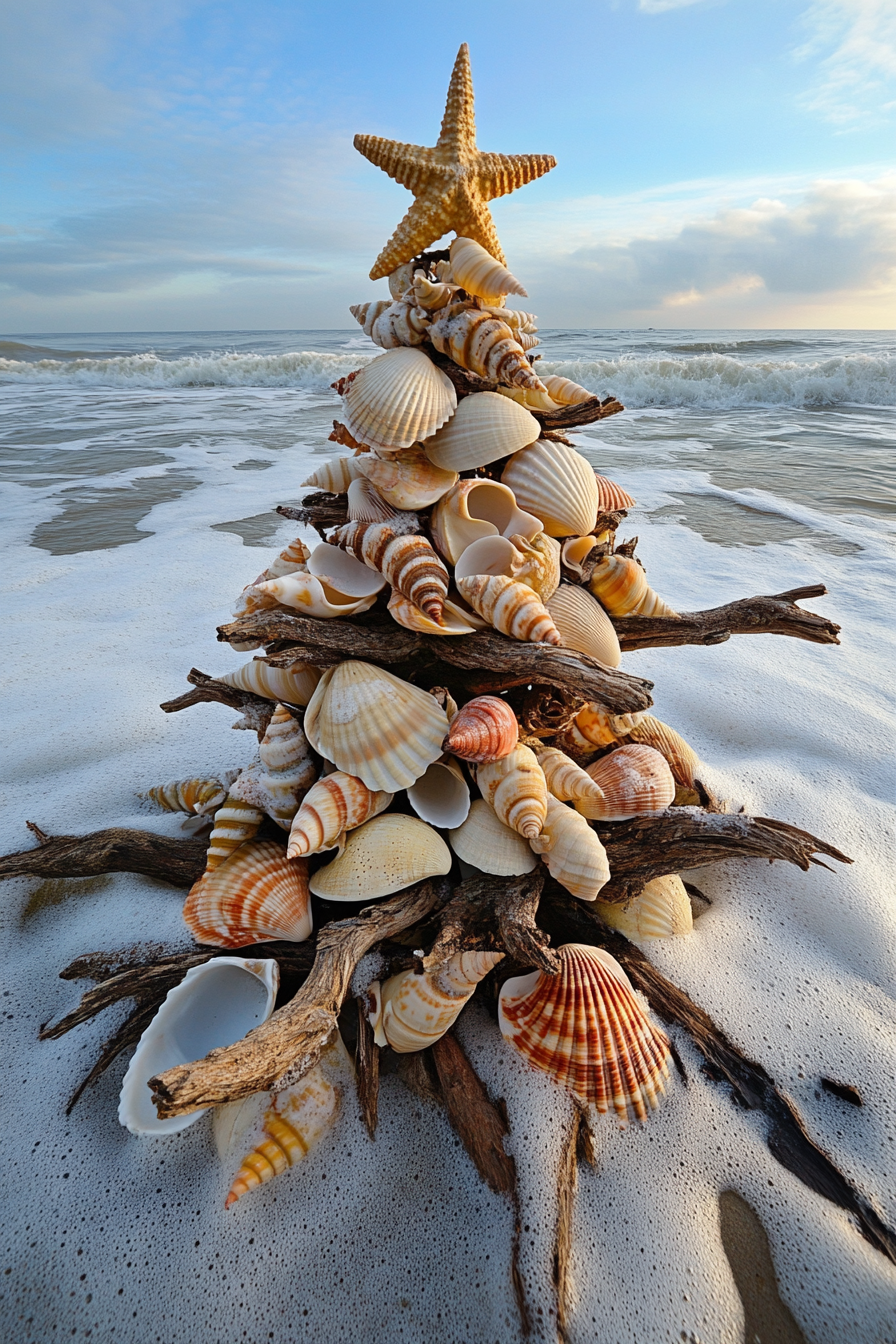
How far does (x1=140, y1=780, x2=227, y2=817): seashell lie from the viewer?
94.0 inches

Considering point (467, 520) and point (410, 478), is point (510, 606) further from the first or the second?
point (410, 478)

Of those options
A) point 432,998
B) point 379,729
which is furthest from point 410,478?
point 432,998

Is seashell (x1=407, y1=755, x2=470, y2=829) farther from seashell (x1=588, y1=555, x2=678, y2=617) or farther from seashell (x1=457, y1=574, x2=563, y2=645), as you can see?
seashell (x1=588, y1=555, x2=678, y2=617)

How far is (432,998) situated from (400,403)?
153cm

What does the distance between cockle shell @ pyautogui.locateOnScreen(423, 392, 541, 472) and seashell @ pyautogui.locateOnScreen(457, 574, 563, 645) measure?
1.15 feet

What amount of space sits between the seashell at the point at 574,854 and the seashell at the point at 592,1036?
0.58 feet

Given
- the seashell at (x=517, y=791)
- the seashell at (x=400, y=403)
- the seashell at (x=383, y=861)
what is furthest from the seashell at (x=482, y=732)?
the seashell at (x=400, y=403)

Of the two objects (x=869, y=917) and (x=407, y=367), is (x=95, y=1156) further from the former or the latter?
(x=869, y=917)

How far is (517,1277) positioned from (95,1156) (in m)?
1.06

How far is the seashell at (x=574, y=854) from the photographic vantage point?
165 centimetres

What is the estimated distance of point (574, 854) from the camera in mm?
1660

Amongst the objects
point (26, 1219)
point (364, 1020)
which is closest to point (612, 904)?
point (364, 1020)

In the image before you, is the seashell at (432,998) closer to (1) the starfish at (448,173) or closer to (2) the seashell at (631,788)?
(2) the seashell at (631,788)

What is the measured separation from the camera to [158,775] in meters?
2.96
